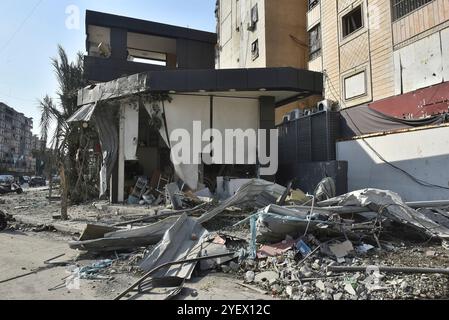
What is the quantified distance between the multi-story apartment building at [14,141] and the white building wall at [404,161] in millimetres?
67337

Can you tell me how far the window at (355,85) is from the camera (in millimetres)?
14639

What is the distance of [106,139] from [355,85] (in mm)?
10638

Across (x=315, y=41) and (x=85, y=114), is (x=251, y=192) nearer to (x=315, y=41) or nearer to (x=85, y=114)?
(x=85, y=114)

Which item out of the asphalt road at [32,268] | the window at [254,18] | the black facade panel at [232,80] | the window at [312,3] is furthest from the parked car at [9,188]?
the window at [312,3]

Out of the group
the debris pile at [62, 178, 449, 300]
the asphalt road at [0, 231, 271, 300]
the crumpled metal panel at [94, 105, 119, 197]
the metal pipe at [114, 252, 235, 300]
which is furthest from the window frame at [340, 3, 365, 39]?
the asphalt road at [0, 231, 271, 300]

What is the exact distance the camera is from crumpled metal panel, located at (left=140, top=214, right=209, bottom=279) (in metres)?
5.08

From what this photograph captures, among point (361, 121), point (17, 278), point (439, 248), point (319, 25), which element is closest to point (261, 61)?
point (319, 25)

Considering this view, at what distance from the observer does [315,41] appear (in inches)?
748

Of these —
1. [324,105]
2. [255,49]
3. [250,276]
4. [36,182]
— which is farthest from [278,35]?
[36,182]

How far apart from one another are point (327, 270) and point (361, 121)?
31.0 ft

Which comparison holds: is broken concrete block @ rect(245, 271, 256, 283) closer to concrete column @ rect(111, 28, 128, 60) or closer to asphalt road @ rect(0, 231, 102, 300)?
asphalt road @ rect(0, 231, 102, 300)

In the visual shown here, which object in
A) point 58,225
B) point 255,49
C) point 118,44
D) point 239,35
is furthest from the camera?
point 239,35

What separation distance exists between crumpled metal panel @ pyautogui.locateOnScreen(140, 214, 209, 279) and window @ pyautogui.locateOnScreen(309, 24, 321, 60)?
597 inches

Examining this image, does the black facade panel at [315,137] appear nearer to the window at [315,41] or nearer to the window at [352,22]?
the window at [352,22]
